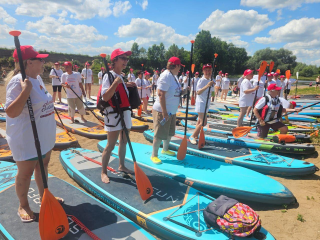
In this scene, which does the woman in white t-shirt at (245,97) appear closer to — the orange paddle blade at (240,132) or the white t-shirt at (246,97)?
the white t-shirt at (246,97)

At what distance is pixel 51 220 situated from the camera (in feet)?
7.27

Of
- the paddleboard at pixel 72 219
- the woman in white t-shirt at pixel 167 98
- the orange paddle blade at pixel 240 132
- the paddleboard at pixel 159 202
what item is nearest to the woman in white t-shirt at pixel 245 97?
the orange paddle blade at pixel 240 132

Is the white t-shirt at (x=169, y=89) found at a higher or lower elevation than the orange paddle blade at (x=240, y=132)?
higher

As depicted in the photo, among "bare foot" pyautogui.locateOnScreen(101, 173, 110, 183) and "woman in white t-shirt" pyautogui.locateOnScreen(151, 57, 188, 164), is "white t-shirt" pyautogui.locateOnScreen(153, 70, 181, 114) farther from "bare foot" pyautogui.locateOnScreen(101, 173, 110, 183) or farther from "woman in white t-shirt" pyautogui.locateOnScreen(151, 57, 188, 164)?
"bare foot" pyautogui.locateOnScreen(101, 173, 110, 183)

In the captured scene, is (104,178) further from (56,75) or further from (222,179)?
(56,75)

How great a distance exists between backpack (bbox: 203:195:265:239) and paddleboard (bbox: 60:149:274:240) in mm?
88

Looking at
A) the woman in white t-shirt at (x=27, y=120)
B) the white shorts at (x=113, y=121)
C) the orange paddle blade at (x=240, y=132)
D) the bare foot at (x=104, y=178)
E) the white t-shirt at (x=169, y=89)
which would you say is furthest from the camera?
the orange paddle blade at (x=240, y=132)

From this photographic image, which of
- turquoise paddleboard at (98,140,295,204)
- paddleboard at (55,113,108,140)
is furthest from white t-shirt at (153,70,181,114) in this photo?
paddleboard at (55,113,108,140)

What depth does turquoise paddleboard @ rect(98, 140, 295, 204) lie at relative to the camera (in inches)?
130

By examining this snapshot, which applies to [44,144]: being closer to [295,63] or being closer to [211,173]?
[211,173]

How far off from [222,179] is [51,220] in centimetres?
265

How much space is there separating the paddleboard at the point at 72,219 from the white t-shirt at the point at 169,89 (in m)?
1.91

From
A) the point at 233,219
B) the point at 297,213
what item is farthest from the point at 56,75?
the point at 297,213

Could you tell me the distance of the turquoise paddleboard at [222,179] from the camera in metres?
3.31
